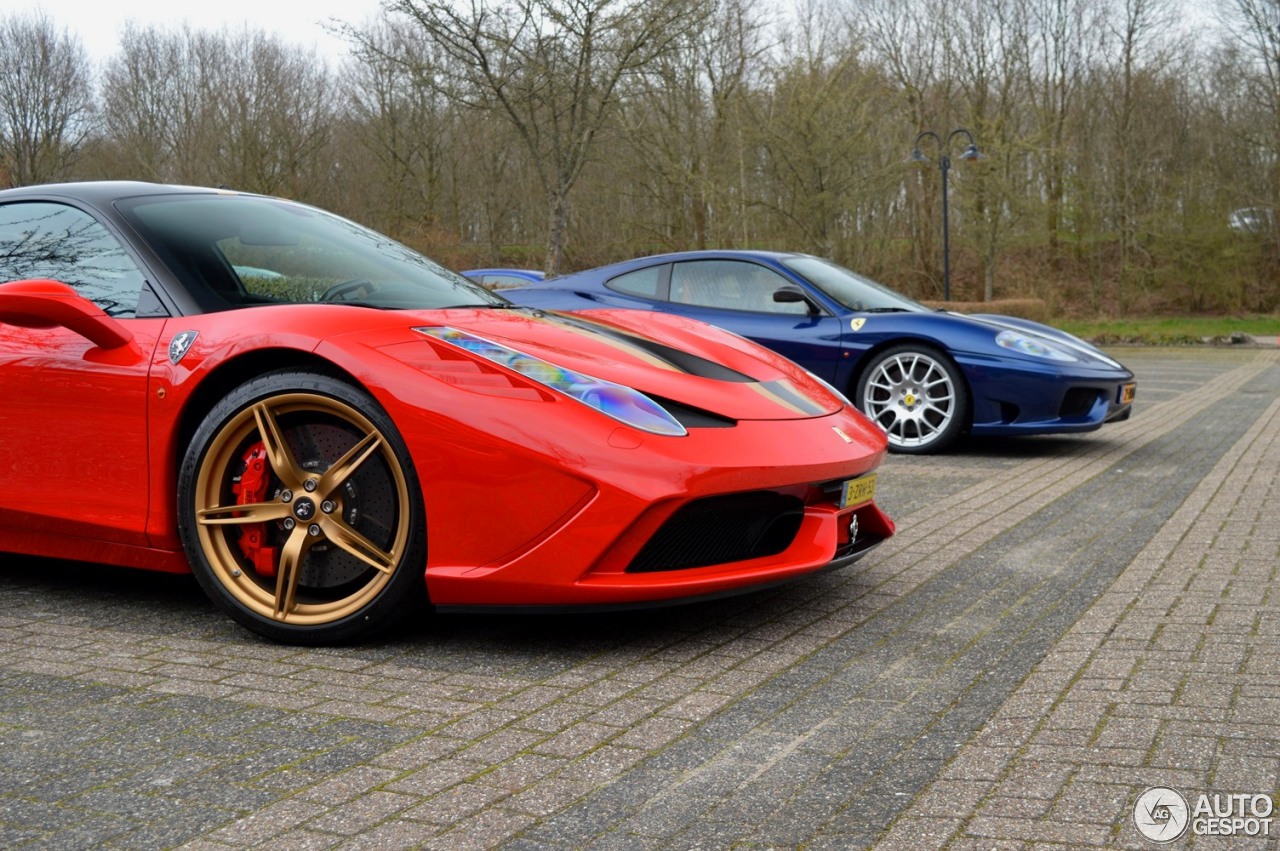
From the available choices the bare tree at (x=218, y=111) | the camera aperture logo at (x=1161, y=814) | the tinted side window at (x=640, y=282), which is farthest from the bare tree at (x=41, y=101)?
the camera aperture logo at (x=1161, y=814)

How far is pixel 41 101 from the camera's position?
42531 mm

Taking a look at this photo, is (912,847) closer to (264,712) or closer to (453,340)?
(264,712)

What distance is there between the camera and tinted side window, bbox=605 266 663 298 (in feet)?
27.1

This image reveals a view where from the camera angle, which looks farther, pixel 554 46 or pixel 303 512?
pixel 554 46

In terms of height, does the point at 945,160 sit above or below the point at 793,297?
above

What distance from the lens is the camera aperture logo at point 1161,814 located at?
210cm

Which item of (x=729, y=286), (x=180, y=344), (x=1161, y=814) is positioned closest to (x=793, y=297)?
(x=729, y=286)

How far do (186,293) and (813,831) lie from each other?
242 cm

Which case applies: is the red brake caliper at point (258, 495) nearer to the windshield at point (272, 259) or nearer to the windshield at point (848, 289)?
the windshield at point (272, 259)

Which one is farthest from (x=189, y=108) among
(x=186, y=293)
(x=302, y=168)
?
(x=186, y=293)

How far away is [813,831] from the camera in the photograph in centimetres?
214

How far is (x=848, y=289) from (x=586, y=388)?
17.4ft

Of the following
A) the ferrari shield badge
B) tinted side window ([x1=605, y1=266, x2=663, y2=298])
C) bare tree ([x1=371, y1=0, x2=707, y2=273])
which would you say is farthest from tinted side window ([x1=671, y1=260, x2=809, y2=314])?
bare tree ([x1=371, y1=0, x2=707, y2=273])

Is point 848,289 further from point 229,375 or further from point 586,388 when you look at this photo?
point 229,375
